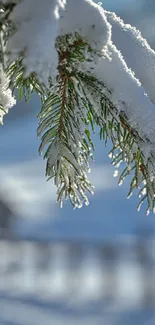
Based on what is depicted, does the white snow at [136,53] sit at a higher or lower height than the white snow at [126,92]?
higher

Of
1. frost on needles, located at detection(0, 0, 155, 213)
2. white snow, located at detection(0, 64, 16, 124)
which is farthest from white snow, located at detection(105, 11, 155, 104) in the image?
white snow, located at detection(0, 64, 16, 124)

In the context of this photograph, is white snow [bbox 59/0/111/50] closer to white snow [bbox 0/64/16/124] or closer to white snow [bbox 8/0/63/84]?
white snow [bbox 8/0/63/84]

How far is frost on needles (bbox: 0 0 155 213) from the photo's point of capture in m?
0.47

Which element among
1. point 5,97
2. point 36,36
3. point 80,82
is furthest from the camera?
point 5,97

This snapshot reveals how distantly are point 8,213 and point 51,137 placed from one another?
2688 cm

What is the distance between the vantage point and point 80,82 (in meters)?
0.62

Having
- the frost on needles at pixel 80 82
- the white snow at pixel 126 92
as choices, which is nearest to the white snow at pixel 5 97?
the frost on needles at pixel 80 82

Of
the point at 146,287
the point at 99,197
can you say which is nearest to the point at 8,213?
the point at 99,197

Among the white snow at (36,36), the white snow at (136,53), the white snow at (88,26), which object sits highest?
the white snow at (136,53)

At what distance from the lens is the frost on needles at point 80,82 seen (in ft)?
1.55

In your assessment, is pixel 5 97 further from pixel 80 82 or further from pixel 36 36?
pixel 36 36

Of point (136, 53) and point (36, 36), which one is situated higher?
point (136, 53)

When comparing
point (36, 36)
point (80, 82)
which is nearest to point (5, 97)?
point (80, 82)

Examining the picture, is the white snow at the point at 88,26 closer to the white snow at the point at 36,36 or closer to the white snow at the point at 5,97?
the white snow at the point at 36,36
